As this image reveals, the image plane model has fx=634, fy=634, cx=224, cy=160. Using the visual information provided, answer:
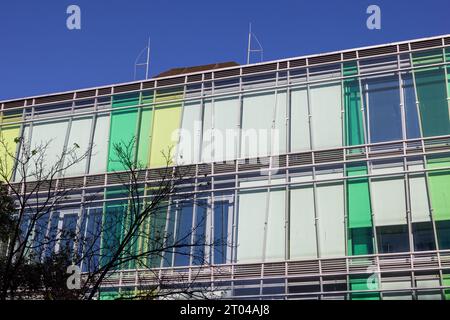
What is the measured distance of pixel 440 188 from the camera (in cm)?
2147

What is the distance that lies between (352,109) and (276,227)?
531cm

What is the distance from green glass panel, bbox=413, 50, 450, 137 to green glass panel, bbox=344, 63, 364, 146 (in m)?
2.17

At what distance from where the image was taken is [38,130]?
28047 millimetres

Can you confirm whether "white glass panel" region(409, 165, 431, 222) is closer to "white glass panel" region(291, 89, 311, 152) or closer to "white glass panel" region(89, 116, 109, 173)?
"white glass panel" region(291, 89, 311, 152)

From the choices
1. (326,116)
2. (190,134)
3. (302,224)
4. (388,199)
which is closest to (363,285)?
(302,224)

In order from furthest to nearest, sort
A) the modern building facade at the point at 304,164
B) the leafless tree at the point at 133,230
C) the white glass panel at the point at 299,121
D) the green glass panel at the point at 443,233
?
1. the white glass panel at the point at 299,121
2. the modern building facade at the point at 304,164
3. the green glass panel at the point at 443,233
4. the leafless tree at the point at 133,230

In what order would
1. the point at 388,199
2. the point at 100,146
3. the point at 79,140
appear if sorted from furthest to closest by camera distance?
the point at 79,140 → the point at 100,146 → the point at 388,199

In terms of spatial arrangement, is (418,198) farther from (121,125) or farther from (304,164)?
(121,125)

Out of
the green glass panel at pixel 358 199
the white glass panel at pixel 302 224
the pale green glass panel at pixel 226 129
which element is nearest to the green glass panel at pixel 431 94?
the green glass panel at pixel 358 199

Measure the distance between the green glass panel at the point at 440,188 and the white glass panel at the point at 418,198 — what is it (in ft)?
0.76

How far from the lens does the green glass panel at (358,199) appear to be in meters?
21.8

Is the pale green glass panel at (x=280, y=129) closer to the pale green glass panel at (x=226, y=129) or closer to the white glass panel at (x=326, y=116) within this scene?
the white glass panel at (x=326, y=116)

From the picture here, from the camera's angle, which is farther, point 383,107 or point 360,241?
Answer: point 383,107

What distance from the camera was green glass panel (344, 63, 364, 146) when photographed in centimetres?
2325
